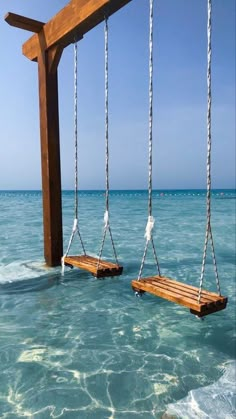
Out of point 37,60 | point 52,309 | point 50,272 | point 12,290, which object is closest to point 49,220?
point 50,272

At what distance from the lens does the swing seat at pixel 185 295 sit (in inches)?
141

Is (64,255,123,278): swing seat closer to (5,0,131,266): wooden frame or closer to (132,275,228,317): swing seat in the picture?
(132,275,228,317): swing seat

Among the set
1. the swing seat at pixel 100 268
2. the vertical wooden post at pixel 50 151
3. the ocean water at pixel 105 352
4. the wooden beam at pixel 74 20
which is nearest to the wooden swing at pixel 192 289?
the swing seat at pixel 100 268

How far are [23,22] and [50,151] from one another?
7.84 feet

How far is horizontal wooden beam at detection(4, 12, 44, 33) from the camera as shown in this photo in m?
6.42

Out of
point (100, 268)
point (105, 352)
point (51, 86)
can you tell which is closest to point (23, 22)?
point (51, 86)

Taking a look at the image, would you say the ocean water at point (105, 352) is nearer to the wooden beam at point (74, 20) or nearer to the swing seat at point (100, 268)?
the swing seat at point (100, 268)

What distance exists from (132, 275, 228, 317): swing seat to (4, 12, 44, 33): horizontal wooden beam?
524 cm

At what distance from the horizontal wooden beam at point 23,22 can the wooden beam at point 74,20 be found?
118mm

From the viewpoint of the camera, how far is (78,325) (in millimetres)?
5266

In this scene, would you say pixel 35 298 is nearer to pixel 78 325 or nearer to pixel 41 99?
pixel 78 325

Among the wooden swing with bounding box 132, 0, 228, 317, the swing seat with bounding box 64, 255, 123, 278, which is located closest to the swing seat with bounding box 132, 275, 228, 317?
the wooden swing with bounding box 132, 0, 228, 317

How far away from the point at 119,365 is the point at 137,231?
12.4 m

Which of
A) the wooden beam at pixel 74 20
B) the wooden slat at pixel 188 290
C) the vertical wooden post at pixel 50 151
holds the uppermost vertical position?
the wooden beam at pixel 74 20
